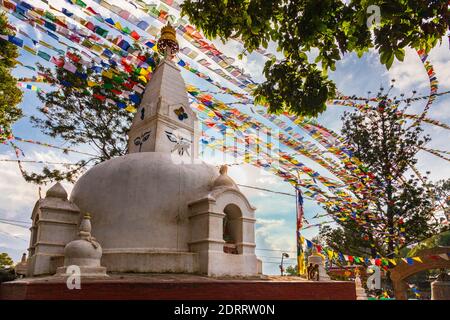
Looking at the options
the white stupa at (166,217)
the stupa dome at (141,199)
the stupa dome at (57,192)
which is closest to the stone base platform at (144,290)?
the white stupa at (166,217)

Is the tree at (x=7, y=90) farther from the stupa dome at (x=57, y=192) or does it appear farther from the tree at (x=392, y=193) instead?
the tree at (x=392, y=193)

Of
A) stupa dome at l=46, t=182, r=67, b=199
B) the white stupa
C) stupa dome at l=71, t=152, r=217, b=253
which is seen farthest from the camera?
stupa dome at l=46, t=182, r=67, b=199

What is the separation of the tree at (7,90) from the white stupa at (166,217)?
6.52 m

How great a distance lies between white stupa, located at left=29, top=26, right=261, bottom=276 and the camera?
1045 centimetres

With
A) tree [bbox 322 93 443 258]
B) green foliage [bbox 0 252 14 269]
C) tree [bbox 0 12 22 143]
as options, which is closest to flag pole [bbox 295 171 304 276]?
tree [bbox 322 93 443 258]

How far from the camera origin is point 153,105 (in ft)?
49.6

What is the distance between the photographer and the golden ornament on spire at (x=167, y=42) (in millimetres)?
16812

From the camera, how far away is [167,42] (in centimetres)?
1700

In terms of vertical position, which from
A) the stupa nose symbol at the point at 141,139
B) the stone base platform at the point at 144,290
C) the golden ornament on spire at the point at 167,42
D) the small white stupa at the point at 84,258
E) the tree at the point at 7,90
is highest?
the golden ornament on spire at the point at 167,42

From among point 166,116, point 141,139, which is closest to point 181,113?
point 166,116

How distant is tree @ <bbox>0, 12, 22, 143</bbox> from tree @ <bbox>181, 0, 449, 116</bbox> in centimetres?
1249

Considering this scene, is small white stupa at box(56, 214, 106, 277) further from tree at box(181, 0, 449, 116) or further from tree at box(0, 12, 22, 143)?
tree at box(0, 12, 22, 143)

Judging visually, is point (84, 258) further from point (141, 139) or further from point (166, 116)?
point (166, 116)
